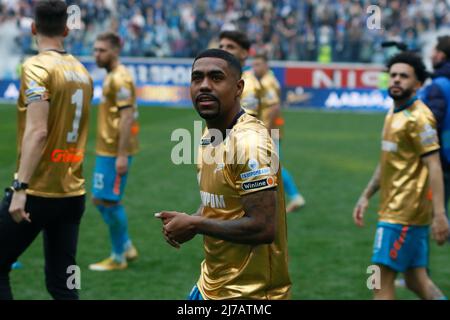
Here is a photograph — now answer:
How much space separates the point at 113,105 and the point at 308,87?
64.1 feet

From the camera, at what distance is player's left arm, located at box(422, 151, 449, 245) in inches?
240

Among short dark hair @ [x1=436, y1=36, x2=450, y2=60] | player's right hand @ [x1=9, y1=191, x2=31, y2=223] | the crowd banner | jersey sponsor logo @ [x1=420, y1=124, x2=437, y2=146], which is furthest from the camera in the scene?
the crowd banner

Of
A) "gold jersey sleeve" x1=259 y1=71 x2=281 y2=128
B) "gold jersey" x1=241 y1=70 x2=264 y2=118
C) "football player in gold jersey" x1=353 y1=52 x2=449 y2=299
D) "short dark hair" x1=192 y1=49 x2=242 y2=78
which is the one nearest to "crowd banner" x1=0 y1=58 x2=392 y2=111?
"gold jersey sleeve" x1=259 y1=71 x2=281 y2=128

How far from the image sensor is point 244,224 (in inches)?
154

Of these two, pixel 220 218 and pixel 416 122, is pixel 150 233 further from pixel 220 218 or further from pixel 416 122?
pixel 220 218

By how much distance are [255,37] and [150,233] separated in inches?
870

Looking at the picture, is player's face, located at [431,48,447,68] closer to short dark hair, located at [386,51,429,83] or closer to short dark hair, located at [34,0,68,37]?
short dark hair, located at [386,51,429,83]

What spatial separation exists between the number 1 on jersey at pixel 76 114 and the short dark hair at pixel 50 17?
465mm

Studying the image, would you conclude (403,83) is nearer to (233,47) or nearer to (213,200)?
(233,47)

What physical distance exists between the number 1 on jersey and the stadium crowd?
907 inches

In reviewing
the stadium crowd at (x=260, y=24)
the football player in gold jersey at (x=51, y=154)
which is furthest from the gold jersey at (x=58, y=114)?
the stadium crowd at (x=260, y=24)

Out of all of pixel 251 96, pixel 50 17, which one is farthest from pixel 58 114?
pixel 251 96

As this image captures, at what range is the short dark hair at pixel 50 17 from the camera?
570 centimetres

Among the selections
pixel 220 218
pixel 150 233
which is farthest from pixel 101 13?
pixel 220 218
